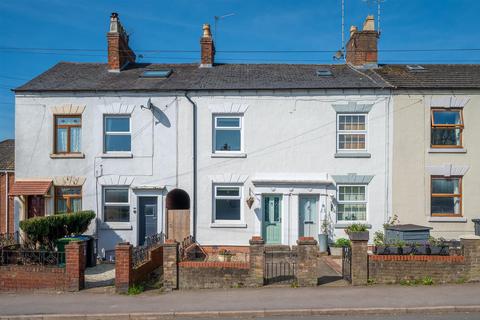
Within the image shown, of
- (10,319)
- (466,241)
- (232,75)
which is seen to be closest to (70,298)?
(10,319)

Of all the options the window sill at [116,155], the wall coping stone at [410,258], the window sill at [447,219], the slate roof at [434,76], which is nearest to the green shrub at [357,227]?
the window sill at [447,219]

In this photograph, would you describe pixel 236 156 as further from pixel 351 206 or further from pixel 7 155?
pixel 7 155

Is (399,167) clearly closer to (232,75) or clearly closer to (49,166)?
(232,75)

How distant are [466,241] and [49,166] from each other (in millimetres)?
14312

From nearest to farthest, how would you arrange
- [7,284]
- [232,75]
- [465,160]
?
[7,284]
[465,160]
[232,75]

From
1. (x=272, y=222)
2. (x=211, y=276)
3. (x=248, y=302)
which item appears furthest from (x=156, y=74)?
(x=248, y=302)

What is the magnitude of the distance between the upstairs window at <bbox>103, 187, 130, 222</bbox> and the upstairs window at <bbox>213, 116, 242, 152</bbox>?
13.2 feet

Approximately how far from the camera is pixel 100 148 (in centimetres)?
1577

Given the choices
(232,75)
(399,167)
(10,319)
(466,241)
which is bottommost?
(10,319)

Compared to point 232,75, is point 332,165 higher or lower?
lower

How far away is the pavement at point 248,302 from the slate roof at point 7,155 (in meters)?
10.1

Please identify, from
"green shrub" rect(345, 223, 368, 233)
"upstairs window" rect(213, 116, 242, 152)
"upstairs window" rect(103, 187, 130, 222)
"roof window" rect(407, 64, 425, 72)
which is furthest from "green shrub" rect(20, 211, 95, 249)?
"roof window" rect(407, 64, 425, 72)

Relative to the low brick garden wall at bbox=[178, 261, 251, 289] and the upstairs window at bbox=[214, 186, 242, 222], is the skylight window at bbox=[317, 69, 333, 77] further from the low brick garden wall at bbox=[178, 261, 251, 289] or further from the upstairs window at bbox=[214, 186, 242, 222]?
the low brick garden wall at bbox=[178, 261, 251, 289]

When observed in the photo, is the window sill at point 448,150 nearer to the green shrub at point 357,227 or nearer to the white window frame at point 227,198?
the green shrub at point 357,227
